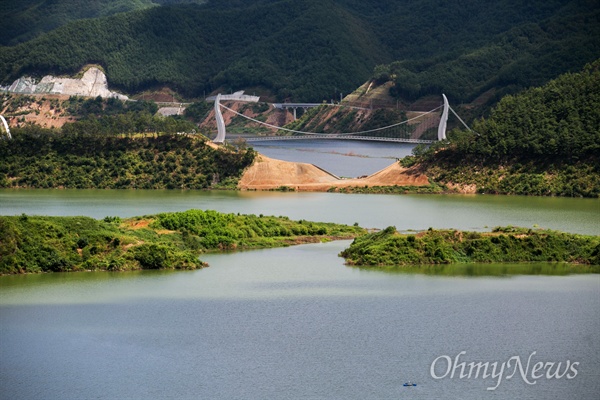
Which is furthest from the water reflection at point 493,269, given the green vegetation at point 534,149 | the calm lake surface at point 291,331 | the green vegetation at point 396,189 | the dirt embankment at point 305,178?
the dirt embankment at point 305,178

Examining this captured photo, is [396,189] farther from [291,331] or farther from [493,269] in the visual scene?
[291,331]

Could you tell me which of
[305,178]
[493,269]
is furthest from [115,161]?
[493,269]

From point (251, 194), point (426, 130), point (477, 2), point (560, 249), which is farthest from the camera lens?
point (477, 2)

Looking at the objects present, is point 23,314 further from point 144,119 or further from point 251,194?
point 144,119

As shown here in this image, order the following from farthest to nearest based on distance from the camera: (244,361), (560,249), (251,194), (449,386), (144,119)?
(144,119) → (251,194) → (560,249) → (244,361) → (449,386)

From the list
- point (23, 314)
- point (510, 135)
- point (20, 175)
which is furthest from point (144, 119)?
point (23, 314)

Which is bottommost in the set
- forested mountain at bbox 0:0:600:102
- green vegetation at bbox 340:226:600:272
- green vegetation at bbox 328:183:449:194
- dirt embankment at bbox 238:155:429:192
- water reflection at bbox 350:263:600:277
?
water reflection at bbox 350:263:600:277

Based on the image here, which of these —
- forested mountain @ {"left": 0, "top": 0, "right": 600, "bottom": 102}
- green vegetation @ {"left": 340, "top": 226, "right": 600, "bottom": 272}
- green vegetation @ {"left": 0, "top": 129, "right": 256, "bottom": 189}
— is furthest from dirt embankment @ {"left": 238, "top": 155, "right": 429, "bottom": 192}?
forested mountain @ {"left": 0, "top": 0, "right": 600, "bottom": 102}

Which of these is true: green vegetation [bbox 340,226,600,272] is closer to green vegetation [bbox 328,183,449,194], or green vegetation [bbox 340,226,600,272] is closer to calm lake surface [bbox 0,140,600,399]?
calm lake surface [bbox 0,140,600,399]
